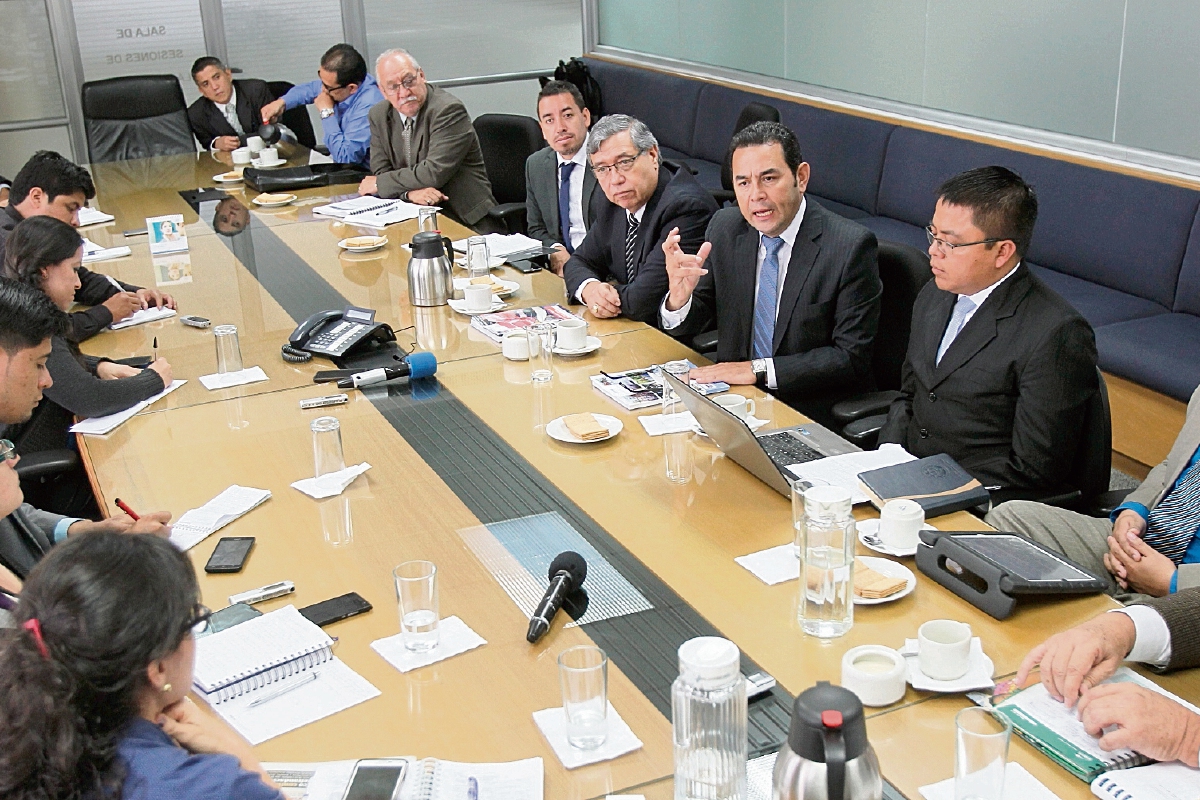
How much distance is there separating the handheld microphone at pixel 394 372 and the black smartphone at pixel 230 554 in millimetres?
881

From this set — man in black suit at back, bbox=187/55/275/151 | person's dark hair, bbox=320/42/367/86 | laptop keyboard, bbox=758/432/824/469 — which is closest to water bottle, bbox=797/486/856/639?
laptop keyboard, bbox=758/432/824/469

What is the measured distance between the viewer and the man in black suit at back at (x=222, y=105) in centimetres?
720

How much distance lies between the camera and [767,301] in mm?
3494

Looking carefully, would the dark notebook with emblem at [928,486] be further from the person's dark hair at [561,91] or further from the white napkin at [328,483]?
the person's dark hair at [561,91]

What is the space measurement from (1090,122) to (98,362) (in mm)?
3863

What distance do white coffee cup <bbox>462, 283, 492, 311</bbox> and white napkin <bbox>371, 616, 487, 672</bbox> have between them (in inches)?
73.4

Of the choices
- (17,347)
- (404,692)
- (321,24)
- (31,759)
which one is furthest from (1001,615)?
(321,24)

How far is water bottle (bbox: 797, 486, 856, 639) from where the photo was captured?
1963 mm

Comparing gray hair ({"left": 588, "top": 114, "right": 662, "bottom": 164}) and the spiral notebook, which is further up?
gray hair ({"left": 588, "top": 114, "right": 662, "bottom": 164})

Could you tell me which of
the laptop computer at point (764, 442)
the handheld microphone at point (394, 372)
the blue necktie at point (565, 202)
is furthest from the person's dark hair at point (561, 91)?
the laptop computer at point (764, 442)

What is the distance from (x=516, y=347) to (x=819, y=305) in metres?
0.86

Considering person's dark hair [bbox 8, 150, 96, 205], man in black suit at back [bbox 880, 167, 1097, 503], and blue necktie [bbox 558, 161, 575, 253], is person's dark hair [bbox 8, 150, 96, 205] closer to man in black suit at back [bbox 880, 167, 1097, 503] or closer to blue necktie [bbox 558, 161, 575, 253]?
blue necktie [bbox 558, 161, 575, 253]

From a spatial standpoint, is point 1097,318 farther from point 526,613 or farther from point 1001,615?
point 526,613

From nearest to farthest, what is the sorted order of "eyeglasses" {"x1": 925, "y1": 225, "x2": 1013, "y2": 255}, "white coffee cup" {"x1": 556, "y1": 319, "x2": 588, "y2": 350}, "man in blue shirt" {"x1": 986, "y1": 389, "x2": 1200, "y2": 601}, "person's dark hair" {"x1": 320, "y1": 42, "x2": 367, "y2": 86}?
1. "man in blue shirt" {"x1": 986, "y1": 389, "x2": 1200, "y2": 601}
2. "eyeglasses" {"x1": 925, "y1": 225, "x2": 1013, "y2": 255}
3. "white coffee cup" {"x1": 556, "y1": 319, "x2": 588, "y2": 350}
4. "person's dark hair" {"x1": 320, "y1": 42, "x2": 367, "y2": 86}
